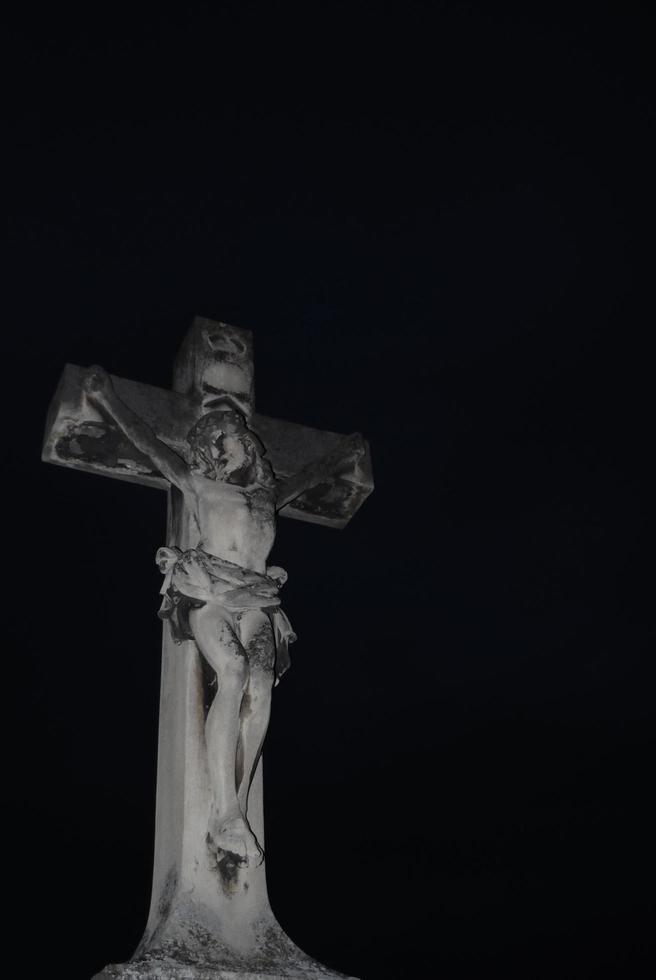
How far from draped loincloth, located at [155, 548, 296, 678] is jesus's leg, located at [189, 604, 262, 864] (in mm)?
62

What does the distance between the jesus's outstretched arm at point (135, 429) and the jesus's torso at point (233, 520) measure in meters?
0.14

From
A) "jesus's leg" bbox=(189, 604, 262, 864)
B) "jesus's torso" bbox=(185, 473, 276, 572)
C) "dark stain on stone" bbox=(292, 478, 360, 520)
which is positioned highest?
"dark stain on stone" bbox=(292, 478, 360, 520)

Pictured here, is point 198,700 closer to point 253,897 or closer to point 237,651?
point 237,651

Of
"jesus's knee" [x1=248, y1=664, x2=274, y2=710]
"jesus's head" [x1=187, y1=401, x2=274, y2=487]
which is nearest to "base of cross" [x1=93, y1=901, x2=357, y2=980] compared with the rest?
"jesus's knee" [x1=248, y1=664, x2=274, y2=710]

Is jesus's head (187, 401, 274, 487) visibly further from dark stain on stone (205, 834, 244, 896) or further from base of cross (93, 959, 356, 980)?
base of cross (93, 959, 356, 980)

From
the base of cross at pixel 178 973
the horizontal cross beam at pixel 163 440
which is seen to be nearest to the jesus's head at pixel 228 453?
the horizontal cross beam at pixel 163 440

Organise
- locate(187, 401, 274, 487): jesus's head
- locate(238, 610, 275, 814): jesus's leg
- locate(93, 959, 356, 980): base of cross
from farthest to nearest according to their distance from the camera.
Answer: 1. locate(187, 401, 274, 487): jesus's head
2. locate(238, 610, 275, 814): jesus's leg
3. locate(93, 959, 356, 980): base of cross

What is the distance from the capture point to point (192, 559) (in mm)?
6184

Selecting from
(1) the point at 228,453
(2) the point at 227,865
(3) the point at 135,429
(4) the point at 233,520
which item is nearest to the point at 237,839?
(2) the point at 227,865

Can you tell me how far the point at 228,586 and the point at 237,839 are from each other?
4.44ft

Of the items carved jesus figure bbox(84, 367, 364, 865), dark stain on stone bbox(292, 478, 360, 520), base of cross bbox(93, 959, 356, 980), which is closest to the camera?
base of cross bbox(93, 959, 356, 980)

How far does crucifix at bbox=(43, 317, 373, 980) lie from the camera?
549cm

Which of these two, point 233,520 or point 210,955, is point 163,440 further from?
point 210,955

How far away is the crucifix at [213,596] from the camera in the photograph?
549 centimetres
